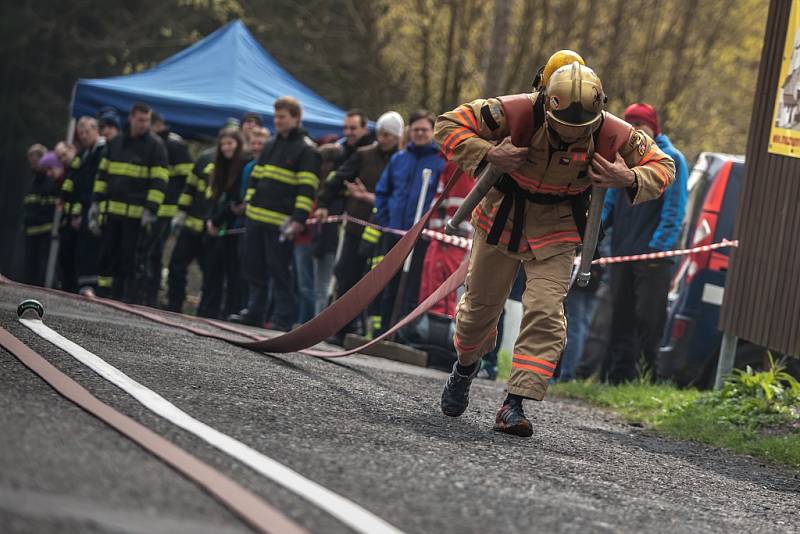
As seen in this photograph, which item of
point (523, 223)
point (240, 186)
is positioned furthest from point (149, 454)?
point (240, 186)

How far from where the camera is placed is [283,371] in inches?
308

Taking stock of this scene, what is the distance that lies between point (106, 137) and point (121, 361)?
9.15 meters

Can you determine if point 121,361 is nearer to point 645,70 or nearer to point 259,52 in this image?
point 259,52

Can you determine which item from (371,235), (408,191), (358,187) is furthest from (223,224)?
(408,191)

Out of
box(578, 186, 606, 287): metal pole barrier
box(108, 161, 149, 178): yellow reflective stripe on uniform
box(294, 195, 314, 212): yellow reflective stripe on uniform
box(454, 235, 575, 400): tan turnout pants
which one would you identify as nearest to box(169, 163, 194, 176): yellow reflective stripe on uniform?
box(108, 161, 149, 178): yellow reflective stripe on uniform

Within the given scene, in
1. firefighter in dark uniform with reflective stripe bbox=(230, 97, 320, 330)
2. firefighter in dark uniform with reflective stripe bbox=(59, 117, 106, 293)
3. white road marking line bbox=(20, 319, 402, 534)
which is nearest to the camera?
white road marking line bbox=(20, 319, 402, 534)

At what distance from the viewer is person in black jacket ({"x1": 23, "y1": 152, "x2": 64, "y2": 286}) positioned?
17047 millimetres

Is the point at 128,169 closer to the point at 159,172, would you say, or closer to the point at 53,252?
the point at 159,172

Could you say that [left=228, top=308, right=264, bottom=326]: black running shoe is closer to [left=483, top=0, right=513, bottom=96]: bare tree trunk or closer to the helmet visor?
[left=483, top=0, right=513, bottom=96]: bare tree trunk

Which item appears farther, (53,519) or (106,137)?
(106,137)

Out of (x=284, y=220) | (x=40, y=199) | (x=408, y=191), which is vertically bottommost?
(x=40, y=199)

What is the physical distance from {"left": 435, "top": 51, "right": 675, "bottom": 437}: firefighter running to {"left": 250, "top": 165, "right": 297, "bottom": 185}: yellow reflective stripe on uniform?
5.77m

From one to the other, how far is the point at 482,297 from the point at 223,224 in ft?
24.2

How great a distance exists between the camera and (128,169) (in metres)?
13.9
